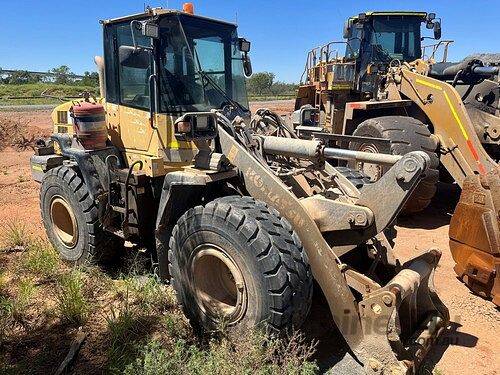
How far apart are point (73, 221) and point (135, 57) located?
206 centimetres

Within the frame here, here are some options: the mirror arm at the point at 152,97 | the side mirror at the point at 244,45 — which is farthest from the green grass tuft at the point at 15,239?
the side mirror at the point at 244,45

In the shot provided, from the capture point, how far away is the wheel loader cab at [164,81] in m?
4.21

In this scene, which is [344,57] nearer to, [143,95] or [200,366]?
[143,95]

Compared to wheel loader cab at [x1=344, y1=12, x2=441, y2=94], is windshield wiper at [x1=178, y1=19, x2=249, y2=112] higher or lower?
lower

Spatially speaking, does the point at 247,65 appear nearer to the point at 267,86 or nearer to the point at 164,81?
the point at 164,81

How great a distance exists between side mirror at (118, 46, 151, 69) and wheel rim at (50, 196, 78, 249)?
1876 millimetres

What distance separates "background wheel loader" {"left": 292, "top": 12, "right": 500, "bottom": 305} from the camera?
443 centimetres

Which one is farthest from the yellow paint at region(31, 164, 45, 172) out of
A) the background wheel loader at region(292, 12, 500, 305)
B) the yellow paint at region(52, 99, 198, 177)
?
the background wheel loader at region(292, 12, 500, 305)

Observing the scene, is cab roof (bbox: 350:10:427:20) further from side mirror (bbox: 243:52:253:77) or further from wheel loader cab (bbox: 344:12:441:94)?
side mirror (bbox: 243:52:253:77)

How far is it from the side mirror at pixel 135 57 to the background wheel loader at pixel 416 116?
1801 mm

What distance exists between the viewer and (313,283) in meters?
3.40

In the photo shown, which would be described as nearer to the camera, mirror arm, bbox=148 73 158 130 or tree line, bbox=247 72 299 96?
mirror arm, bbox=148 73 158 130

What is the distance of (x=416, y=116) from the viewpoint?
7348 millimetres

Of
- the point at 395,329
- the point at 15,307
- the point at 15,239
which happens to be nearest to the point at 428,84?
the point at 395,329
